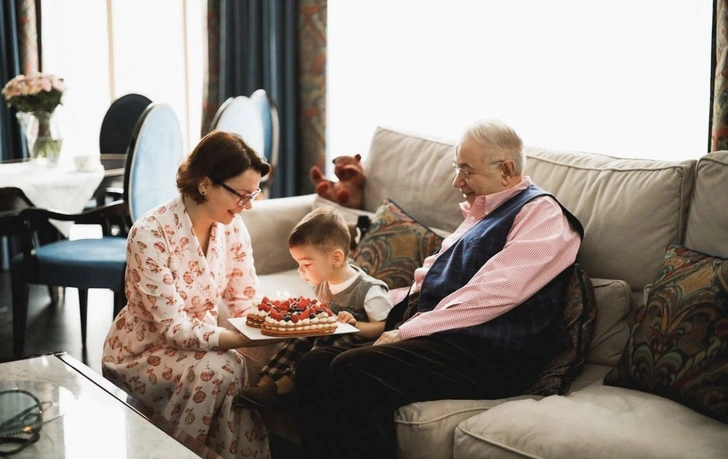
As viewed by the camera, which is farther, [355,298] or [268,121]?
[268,121]

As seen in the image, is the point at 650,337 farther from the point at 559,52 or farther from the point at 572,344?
the point at 559,52

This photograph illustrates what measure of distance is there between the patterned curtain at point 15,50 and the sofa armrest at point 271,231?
265cm

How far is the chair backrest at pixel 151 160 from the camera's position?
3465 millimetres

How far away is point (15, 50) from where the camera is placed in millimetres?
5098

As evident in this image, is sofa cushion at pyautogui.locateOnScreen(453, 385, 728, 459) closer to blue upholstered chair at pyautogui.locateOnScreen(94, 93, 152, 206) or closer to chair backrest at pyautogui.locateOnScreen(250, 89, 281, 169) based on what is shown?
chair backrest at pyautogui.locateOnScreen(250, 89, 281, 169)

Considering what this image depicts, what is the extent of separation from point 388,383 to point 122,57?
4.24m

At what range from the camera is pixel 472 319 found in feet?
7.06

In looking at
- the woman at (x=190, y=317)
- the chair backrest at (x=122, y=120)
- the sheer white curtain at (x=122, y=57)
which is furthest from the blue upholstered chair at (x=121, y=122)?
the woman at (x=190, y=317)

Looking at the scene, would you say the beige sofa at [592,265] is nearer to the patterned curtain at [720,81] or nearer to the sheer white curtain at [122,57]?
the patterned curtain at [720,81]

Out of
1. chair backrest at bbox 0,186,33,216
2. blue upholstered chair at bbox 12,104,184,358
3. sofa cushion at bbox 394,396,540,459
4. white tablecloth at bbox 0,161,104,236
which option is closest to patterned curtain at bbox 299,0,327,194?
blue upholstered chair at bbox 12,104,184,358

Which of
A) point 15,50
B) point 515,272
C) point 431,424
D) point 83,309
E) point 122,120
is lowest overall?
point 83,309

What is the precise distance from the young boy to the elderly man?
4.0 inches

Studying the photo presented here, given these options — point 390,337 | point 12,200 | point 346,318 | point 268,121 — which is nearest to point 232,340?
point 346,318

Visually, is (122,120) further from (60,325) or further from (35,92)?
(60,325)
